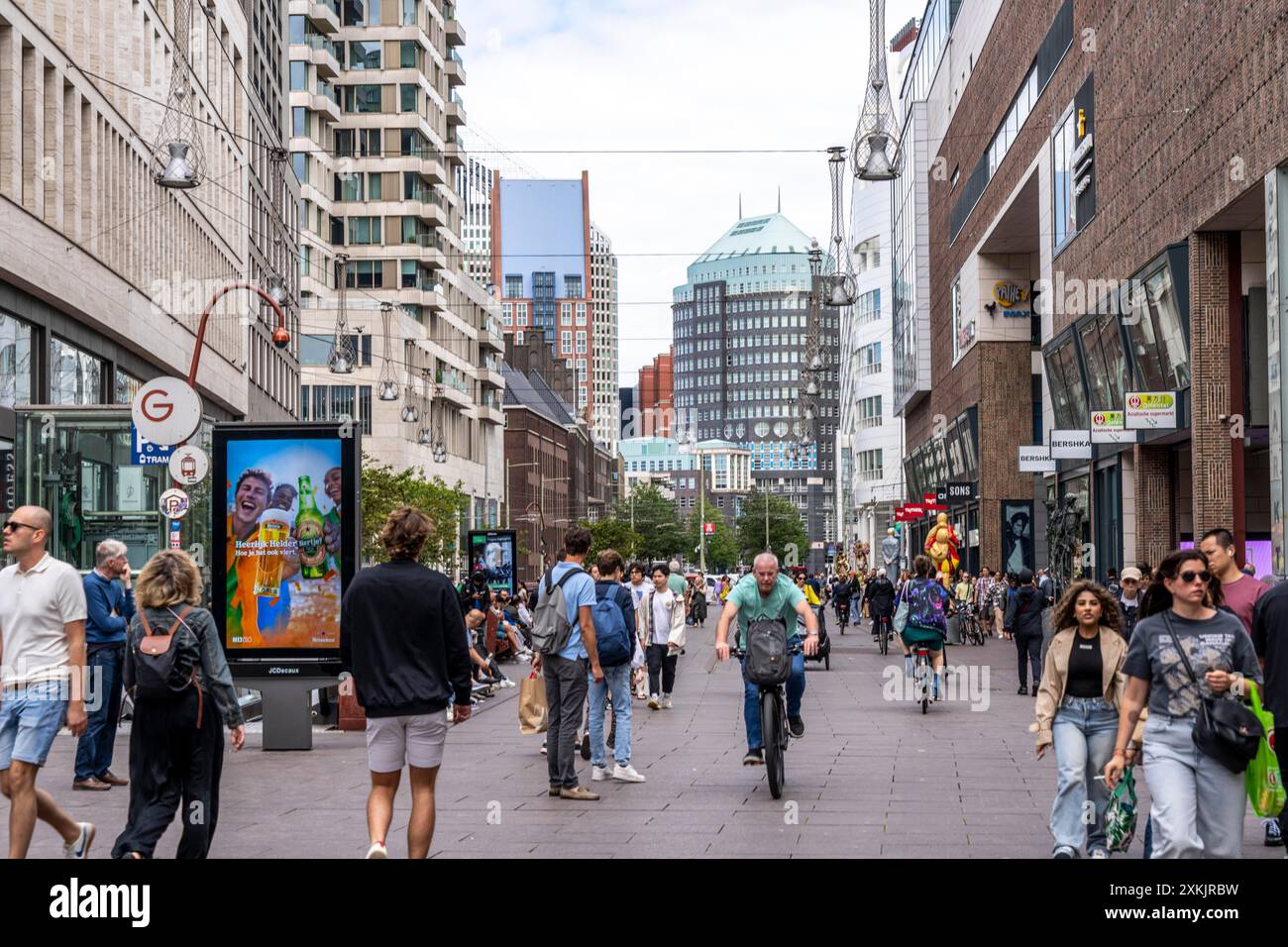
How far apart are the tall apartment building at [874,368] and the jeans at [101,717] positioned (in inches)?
3202

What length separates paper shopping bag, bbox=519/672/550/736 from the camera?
49.1ft

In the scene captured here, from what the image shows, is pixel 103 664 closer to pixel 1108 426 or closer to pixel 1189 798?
pixel 1189 798

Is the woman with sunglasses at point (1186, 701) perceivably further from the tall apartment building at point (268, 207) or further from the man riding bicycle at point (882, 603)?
the tall apartment building at point (268, 207)

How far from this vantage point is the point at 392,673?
899 cm

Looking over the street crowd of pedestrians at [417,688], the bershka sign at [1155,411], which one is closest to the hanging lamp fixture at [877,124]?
the bershka sign at [1155,411]

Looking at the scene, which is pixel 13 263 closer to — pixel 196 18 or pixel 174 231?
pixel 174 231

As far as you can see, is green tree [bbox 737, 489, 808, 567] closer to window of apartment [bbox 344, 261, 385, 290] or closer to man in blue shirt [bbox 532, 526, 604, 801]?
window of apartment [bbox 344, 261, 385, 290]

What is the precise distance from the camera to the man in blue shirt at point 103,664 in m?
13.7

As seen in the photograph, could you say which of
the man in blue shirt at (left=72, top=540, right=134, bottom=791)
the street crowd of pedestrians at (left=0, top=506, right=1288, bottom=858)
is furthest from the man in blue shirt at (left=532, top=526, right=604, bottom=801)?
the street crowd of pedestrians at (left=0, top=506, right=1288, bottom=858)

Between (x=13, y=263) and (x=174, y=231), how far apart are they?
633 inches

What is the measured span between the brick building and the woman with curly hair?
56.1ft

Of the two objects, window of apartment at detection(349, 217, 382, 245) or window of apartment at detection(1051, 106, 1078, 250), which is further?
window of apartment at detection(349, 217, 382, 245)

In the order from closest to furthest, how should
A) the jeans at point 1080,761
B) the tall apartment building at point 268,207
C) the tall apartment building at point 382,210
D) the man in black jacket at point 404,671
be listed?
the man in black jacket at point 404,671, the jeans at point 1080,761, the tall apartment building at point 268,207, the tall apartment building at point 382,210

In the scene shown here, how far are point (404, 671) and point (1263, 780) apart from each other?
419 centimetres
